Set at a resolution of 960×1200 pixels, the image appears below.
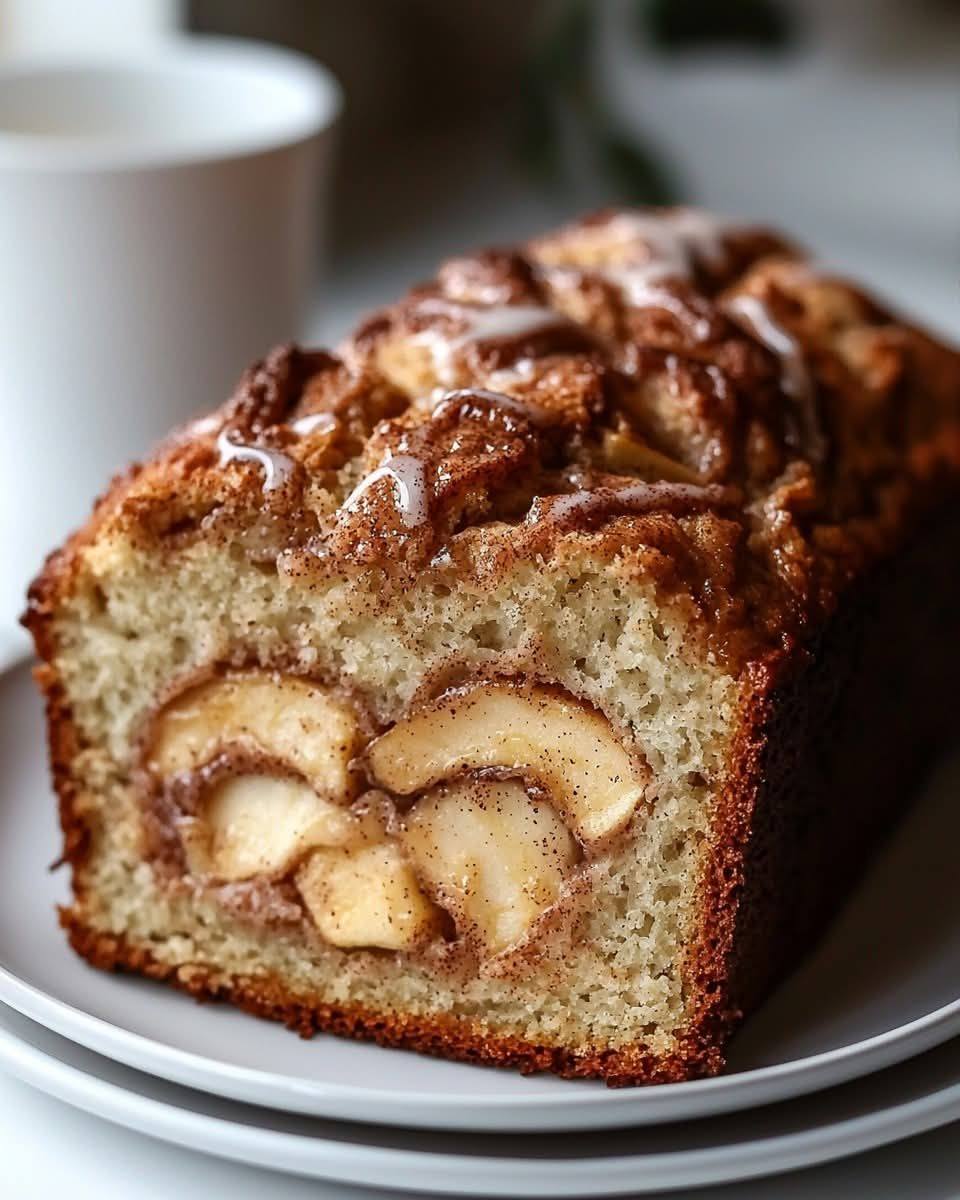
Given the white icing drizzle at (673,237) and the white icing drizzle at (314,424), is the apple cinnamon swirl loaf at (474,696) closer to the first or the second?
the white icing drizzle at (314,424)

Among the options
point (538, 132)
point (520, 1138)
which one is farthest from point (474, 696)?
point (538, 132)

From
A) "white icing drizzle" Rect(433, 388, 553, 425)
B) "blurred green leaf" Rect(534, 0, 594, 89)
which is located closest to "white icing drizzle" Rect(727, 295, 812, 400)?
"white icing drizzle" Rect(433, 388, 553, 425)

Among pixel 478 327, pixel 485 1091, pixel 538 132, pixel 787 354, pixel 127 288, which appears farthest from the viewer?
pixel 538 132

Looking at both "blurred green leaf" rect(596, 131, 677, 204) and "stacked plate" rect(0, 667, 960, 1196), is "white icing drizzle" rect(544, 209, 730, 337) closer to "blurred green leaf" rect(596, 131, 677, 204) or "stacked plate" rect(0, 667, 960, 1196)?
"stacked plate" rect(0, 667, 960, 1196)

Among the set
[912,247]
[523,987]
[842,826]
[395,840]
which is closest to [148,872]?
[395,840]

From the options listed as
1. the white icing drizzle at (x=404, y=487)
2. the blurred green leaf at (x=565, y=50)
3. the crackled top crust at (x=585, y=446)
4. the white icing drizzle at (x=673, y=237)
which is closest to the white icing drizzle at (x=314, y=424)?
the crackled top crust at (x=585, y=446)

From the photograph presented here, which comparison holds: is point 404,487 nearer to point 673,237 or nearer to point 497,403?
point 497,403
